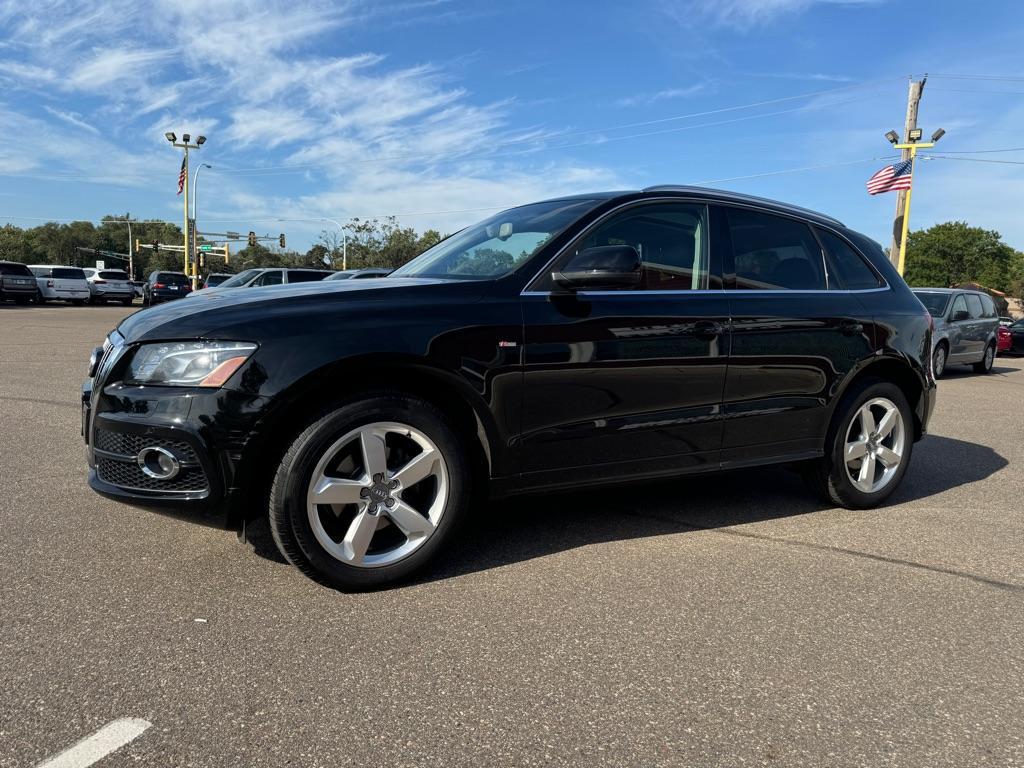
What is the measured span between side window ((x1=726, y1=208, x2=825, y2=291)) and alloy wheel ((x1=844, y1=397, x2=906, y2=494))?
0.84 m

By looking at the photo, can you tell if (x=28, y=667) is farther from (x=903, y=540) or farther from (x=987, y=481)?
(x=987, y=481)

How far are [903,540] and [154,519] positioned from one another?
3874mm

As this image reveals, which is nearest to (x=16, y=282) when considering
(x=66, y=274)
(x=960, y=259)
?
(x=66, y=274)

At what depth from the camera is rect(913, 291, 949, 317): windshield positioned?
43.7ft

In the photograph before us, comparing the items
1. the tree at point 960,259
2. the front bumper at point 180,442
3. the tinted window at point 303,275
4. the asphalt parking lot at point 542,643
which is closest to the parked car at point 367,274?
the front bumper at point 180,442

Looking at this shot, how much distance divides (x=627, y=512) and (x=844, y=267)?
1.97m

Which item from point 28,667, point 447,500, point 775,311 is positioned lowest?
point 28,667

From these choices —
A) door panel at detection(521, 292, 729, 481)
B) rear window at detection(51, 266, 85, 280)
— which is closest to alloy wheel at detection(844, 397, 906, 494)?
door panel at detection(521, 292, 729, 481)

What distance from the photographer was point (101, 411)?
2.93 m

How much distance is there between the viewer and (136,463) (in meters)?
2.84

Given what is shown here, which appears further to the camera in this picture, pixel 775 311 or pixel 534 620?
pixel 775 311

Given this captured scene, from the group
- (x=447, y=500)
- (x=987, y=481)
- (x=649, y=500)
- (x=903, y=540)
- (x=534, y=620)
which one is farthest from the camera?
(x=987, y=481)

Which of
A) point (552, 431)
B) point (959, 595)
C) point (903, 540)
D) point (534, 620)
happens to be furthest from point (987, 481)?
point (534, 620)

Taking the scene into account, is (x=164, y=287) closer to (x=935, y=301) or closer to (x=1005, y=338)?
(x=935, y=301)
